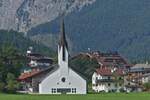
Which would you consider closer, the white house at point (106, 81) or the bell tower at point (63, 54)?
the bell tower at point (63, 54)

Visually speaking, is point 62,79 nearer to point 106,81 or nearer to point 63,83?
point 63,83

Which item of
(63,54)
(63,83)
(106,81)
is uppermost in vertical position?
(63,54)

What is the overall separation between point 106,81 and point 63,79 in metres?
26.4

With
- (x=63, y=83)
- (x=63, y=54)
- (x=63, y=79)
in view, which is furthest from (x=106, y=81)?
(x=63, y=54)

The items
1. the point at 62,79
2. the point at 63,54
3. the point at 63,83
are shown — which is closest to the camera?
the point at 63,54

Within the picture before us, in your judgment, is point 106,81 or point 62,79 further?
point 106,81

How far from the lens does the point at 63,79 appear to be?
87312mm

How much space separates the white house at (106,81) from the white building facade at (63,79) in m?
18.5

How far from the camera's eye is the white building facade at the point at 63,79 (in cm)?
8581

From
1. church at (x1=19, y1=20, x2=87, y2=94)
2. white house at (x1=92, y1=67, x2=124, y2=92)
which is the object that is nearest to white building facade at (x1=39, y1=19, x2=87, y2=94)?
church at (x1=19, y1=20, x2=87, y2=94)

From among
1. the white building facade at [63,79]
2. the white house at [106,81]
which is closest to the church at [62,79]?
the white building facade at [63,79]

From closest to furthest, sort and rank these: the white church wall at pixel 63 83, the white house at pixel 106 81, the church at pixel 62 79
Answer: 1. the church at pixel 62 79
2. the white church wall at pixel 63 83
3. the white house at pixel 106 81

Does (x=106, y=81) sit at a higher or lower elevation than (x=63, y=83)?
higher

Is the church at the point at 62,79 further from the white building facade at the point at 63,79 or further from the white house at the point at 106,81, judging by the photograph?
the white house at the point at 106,81
